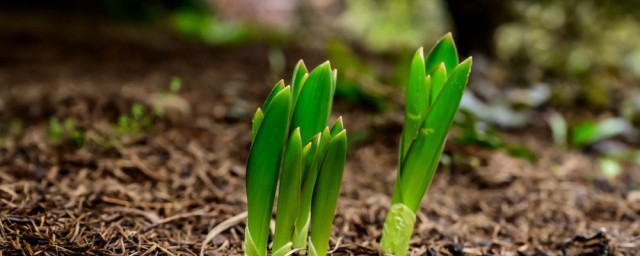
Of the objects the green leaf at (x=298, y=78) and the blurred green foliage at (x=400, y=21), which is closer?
the green leaf at (x=298, y=78)

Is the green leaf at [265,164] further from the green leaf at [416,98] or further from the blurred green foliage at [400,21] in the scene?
the blurred green foliage at [400,21]

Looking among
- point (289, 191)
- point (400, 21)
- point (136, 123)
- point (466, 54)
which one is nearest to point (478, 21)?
point (466, 54)

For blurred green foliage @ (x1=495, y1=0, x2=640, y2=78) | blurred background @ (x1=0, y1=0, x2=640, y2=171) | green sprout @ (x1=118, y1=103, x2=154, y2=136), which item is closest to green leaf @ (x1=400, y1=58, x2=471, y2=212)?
blurred background @ (x1=0, y1=0, x2=640, y2=171)

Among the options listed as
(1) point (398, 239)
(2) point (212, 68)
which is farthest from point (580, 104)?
(1) point (398, 239)

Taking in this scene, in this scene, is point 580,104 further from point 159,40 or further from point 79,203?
point 159,40

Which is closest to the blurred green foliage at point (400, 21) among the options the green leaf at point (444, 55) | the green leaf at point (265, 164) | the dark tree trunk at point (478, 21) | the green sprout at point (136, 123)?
the dark tree trunk at point (478, 21)
